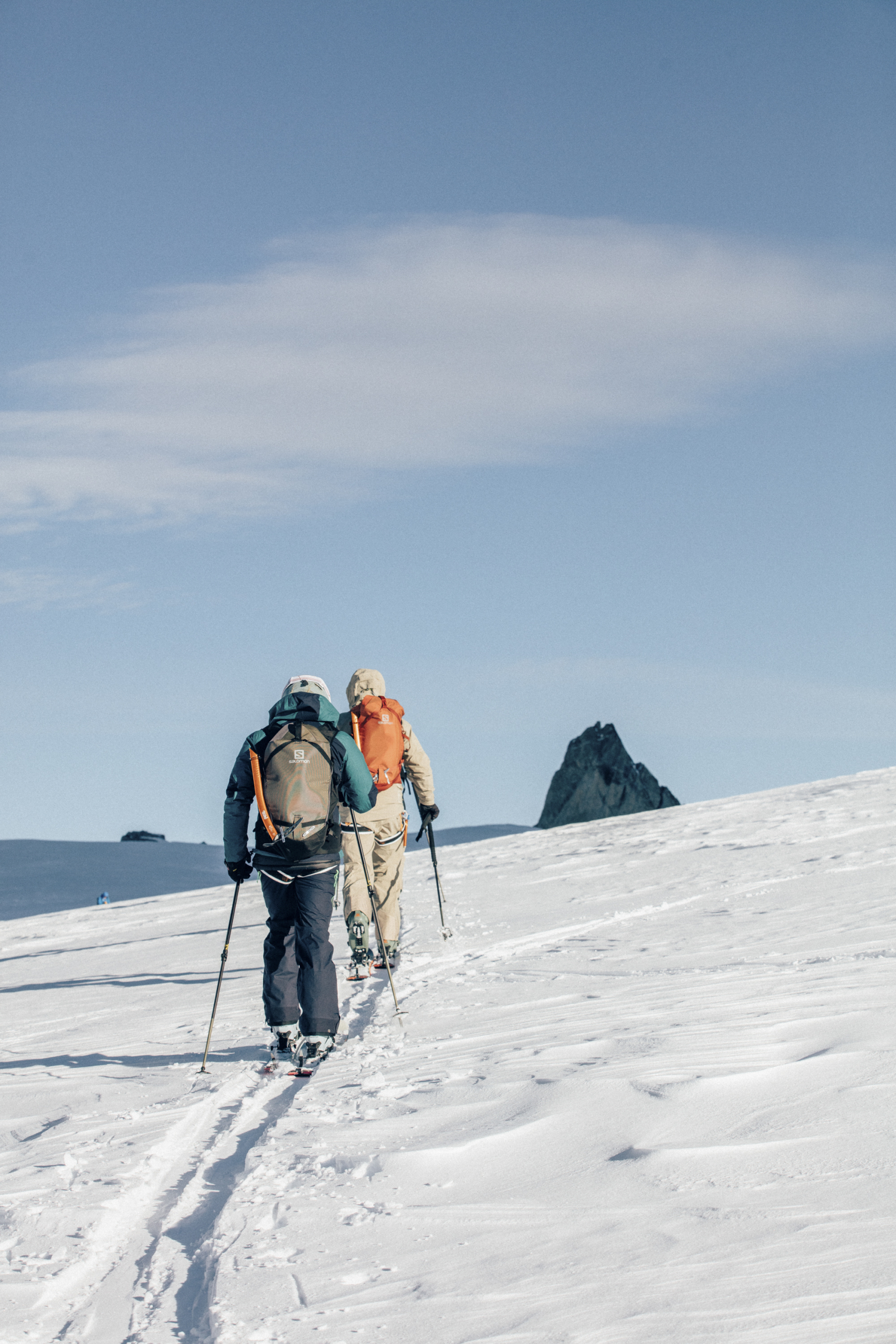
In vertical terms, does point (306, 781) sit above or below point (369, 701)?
below

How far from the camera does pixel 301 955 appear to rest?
5.93 m

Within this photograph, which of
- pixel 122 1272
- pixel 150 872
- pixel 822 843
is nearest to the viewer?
pixel 122 1272

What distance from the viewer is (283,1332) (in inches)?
108

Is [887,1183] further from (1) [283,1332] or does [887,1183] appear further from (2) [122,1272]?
(2) [122,1272]

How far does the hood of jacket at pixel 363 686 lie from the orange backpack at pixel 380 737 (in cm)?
7

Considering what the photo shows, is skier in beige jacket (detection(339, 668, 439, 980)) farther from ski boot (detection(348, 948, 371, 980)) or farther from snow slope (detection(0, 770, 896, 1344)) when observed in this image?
snow slope (detection(0, 770, 896, 1344))

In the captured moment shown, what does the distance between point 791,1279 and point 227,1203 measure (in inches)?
67.0

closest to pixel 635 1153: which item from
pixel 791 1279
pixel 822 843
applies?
pixel 791 1279

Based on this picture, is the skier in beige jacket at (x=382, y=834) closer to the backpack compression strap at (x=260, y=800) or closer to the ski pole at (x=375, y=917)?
the ski pole at (x=375, y=917)

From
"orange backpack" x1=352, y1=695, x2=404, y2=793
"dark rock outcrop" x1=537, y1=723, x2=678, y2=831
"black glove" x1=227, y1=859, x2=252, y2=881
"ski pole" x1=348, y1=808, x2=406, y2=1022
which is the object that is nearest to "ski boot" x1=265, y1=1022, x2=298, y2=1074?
"ski pole" x1=348, y1=808, x2=406, y2=1022

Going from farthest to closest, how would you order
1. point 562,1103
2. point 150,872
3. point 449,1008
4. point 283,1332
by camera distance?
1. point 150,872
2. point 449,1008
3. point 562,1103
4. point 283,1332

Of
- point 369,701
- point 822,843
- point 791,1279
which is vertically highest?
point 369,701

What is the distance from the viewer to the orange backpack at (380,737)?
832cm

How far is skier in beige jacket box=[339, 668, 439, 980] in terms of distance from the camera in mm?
8164
